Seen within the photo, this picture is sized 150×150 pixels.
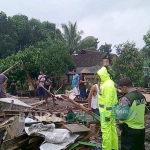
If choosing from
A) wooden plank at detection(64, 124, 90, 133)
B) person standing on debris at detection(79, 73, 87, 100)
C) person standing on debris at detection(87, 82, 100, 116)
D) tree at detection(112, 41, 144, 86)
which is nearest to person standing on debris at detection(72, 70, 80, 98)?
person standing on debris at detection(79, 73, 87, 100)

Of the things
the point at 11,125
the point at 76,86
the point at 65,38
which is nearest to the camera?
the point at 11,125

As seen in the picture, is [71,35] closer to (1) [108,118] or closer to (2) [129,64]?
(2) [129,64]

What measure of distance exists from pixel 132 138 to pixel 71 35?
103 feet

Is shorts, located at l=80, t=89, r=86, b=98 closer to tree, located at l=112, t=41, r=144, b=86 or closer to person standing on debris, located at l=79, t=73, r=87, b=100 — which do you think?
person standing on debris, located at l=79, t=73, r=87, b=100

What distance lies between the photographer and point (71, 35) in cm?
3562

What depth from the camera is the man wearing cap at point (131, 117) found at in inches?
187

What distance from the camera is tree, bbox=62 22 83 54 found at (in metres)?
35.4

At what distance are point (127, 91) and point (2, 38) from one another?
30.0 meters

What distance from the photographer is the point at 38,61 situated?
26.7 metres

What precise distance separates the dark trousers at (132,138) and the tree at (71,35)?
3103 cm

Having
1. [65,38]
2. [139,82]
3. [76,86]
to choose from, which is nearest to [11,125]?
[76,86]

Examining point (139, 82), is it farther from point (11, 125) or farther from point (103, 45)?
point (103, 45)

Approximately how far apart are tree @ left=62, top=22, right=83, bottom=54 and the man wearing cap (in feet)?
102

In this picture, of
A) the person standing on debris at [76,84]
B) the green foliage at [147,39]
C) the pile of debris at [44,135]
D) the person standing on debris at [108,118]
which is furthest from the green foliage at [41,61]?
the person standing on debris at [108,118]
